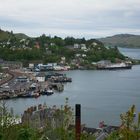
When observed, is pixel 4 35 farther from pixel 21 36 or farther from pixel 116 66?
pixel 21 36

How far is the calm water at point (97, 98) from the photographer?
314 inches

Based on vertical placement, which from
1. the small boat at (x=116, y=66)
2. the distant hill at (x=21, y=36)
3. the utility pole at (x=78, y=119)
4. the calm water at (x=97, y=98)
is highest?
the distant hill at (x=21, y=36)

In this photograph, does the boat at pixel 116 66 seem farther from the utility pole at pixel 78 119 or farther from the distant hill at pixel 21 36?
the utility pole at pixel 78 119

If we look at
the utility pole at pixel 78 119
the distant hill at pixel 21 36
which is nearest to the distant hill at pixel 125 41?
the distant hill at pixel 21 36

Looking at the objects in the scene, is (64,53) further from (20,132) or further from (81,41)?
(20,132)

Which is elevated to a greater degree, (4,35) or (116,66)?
(4,35)

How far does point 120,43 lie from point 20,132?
2118 inches

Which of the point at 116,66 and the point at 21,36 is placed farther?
the point at 21,36

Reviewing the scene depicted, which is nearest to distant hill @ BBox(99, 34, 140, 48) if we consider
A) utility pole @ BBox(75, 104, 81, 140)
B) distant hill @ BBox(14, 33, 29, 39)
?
distant hill @ BBox(14, 33, 29, 39)

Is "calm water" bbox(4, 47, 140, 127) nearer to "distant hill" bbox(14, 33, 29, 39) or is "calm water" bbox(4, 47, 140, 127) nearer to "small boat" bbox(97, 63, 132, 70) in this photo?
"small boat" bbox(97, 63, 132, 70)

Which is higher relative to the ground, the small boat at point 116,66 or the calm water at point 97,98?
the small boat at point 116,66

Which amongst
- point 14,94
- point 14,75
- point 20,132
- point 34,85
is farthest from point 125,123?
point 14,75

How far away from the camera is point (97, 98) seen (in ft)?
35.6

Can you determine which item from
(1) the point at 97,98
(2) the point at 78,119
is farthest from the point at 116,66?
(2) the point at 78,119
